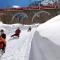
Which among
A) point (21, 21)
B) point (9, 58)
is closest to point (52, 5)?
point (21, 21)

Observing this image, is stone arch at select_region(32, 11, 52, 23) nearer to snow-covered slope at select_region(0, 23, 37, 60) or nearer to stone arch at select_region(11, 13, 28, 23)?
stone arch at select_region(11, 13, 28, 23)

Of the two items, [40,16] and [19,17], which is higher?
[40,16]

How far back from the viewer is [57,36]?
2848 millimetres

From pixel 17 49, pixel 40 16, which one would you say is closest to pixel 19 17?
pixel 40 16

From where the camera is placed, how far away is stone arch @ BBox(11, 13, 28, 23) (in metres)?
46.1

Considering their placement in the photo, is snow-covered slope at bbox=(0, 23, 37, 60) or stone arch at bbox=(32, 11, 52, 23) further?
stone arch at bbox=(32, 11, 52, 23)

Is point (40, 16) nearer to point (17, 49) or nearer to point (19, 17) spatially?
point (19, 17)

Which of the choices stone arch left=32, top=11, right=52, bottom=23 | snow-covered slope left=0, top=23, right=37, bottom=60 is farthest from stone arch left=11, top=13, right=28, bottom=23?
snow-covered slope left=0, top=23, right=37, bottom=60

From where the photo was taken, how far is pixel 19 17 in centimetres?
4722

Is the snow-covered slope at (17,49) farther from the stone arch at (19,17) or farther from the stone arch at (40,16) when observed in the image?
the stone arch at (19,17)

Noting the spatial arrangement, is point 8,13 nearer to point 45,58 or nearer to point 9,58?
point 9,58

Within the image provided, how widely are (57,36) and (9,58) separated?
6749 millimetres

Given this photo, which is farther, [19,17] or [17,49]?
[19,17]

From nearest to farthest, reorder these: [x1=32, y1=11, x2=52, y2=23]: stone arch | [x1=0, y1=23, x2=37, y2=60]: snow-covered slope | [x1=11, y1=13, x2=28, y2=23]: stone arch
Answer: [x1=0, y1=23, x2=37, y2=60]: snow-covered slope
[x1=32, y1=11, x2=52, y2=23]: stone arch
[x1=11, y1=13, x2=28, y2=23]: stone arch
